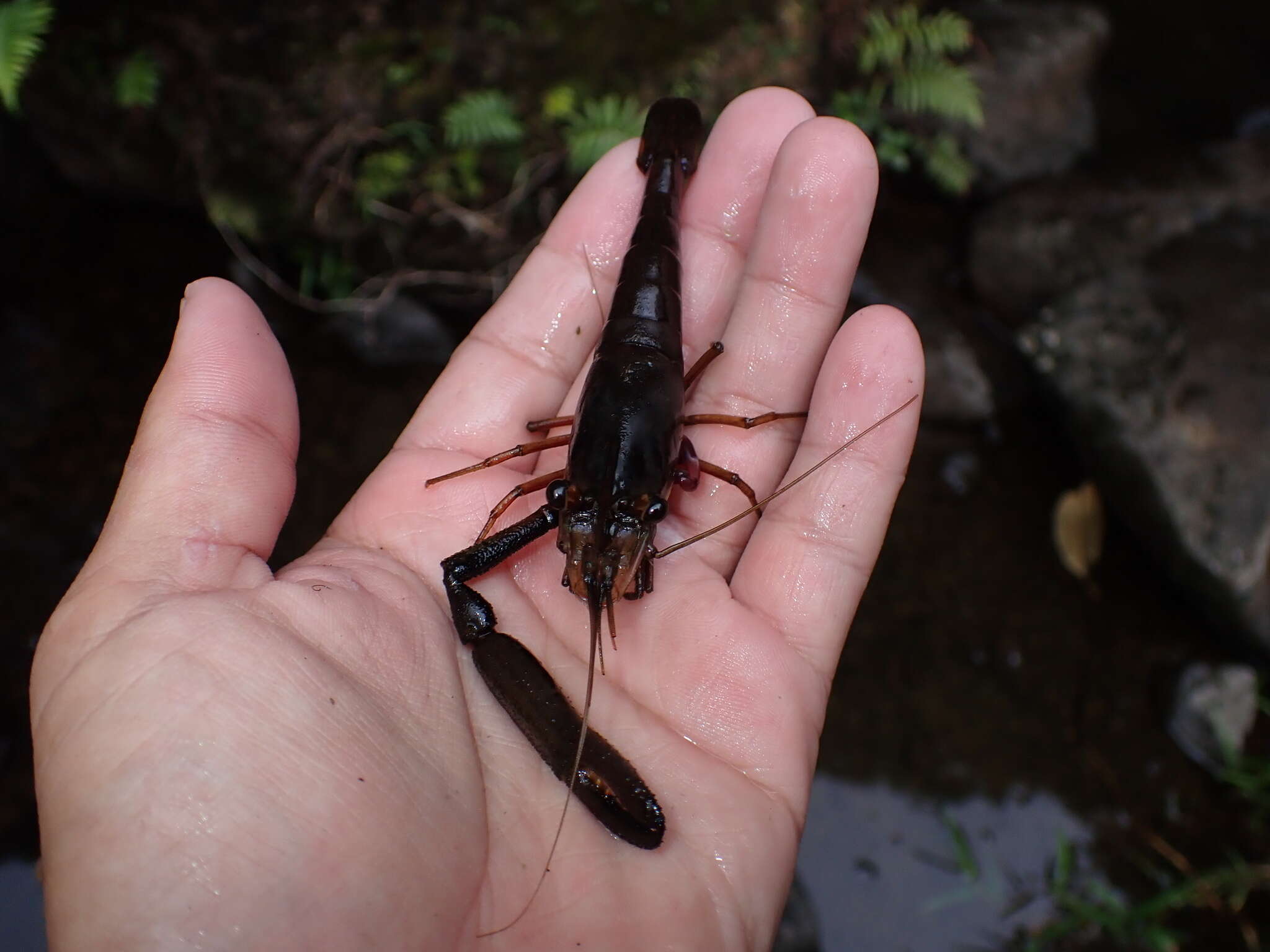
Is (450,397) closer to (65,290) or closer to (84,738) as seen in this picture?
(84,738)

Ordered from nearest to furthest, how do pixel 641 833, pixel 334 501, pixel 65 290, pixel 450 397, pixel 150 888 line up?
1. pixel 150 888
2. pixel 641 833
3. pixel 450 397
4. pixel 334 501
5. pixel 65 290

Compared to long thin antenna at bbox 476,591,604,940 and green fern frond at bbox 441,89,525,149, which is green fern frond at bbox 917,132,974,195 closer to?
Answer: green fern frond at bbox 441,89,525,149

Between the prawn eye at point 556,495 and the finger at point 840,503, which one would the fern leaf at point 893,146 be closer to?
the finger at point 840,503

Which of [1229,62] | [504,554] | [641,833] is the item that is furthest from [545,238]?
[1229,62]

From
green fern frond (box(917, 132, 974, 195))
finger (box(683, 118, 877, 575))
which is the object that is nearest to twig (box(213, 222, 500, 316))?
finger (box(683, 118, 877, 575))

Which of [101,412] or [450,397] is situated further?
[101,412]

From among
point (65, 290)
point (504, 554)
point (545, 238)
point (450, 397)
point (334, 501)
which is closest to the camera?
point (504, 554)

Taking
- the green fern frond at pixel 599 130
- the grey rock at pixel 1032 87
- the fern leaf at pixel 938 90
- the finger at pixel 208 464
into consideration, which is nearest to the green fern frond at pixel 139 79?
the green fern frond at pixel 599 130
